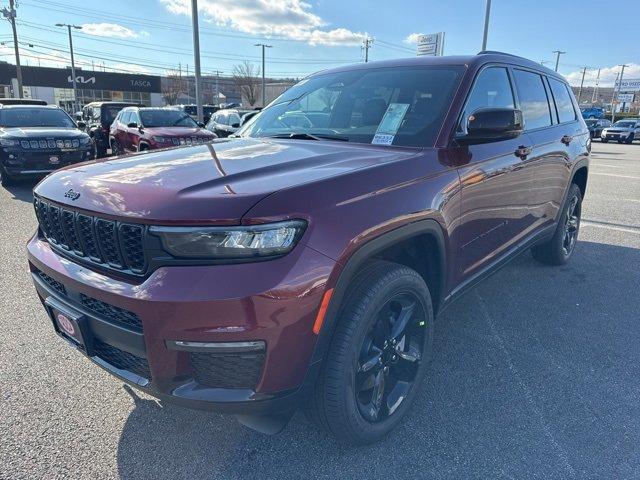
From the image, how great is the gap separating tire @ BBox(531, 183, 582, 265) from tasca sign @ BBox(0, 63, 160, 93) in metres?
58.7

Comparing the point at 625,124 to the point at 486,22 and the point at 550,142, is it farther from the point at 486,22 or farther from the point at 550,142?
the point at 550,142

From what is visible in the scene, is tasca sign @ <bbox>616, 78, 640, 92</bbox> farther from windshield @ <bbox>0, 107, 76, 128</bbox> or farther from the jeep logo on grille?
the jeep logo on grille

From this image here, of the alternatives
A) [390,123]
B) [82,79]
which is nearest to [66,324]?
[390,123]

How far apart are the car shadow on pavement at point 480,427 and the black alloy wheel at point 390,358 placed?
20 cm

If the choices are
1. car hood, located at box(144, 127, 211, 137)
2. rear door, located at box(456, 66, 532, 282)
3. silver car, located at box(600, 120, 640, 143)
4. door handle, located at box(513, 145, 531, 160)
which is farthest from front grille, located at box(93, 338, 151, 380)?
silver car, located at box(600, 120, 640, 143)

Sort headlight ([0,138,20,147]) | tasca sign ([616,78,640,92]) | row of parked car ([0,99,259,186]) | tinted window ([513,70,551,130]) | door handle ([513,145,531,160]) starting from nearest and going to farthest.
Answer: door handle ([513,145,531,160]) < tinted window ([513,70,551,130]) < headlight ([0,138,20,147]) < row of parked car ([0,99,259,186]) < tasca sign ([616,78,640,92])

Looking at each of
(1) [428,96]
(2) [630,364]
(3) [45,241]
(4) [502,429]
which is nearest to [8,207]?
(3) [45,241]

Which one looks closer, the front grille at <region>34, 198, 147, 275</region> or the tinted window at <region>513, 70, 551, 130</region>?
the front grille at <region>34, 198, 147, 275</region>

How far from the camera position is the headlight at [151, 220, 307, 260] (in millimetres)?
1714

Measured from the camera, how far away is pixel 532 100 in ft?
12.7

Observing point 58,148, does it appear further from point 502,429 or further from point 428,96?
point 502,429

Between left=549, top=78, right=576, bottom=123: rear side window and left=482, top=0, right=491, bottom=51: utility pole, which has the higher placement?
left=482, top=0, right=491, bottom=51: utility pole

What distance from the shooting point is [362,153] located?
253cm

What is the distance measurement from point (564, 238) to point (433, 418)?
3.28m
